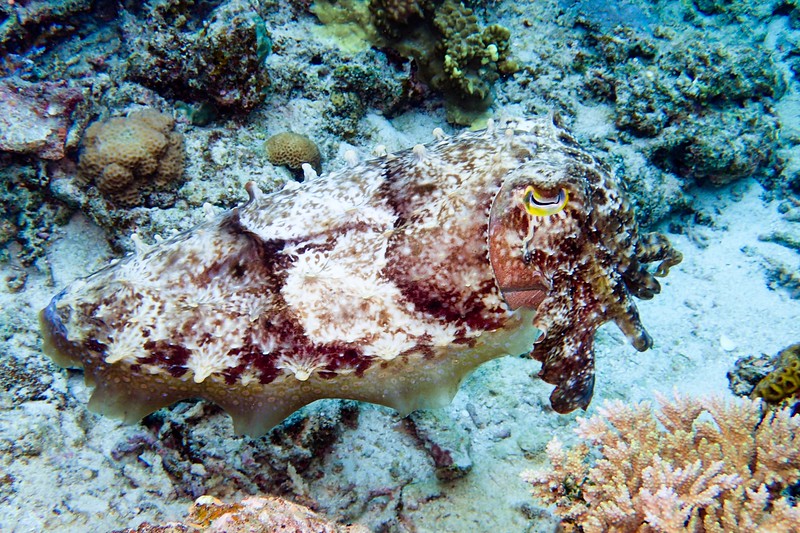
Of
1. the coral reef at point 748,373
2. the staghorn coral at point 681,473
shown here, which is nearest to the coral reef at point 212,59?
the staghorn coral at point 681,473

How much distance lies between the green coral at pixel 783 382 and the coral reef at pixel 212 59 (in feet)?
17.8

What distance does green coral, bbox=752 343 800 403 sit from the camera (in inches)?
135

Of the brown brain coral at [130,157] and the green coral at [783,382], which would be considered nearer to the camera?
the green coral at [783,382]

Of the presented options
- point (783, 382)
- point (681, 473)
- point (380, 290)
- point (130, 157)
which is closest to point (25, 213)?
point (130, 157)

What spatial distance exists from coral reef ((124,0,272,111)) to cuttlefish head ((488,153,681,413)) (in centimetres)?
330

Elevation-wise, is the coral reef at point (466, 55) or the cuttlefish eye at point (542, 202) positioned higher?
the coral reef at point (466, 55)

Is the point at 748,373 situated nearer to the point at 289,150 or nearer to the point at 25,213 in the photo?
the point at 289,150

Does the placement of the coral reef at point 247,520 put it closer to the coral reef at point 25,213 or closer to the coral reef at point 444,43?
the coral reef at point 25,213

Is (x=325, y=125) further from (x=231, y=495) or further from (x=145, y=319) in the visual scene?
(x=231, y=495)

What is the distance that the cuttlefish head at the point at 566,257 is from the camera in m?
2.70

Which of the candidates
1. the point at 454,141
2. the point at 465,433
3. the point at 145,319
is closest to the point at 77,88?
the point at 145,319

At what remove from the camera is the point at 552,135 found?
10.3 ft

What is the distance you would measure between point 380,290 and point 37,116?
4.10 meters

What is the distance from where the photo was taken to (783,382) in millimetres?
3484
